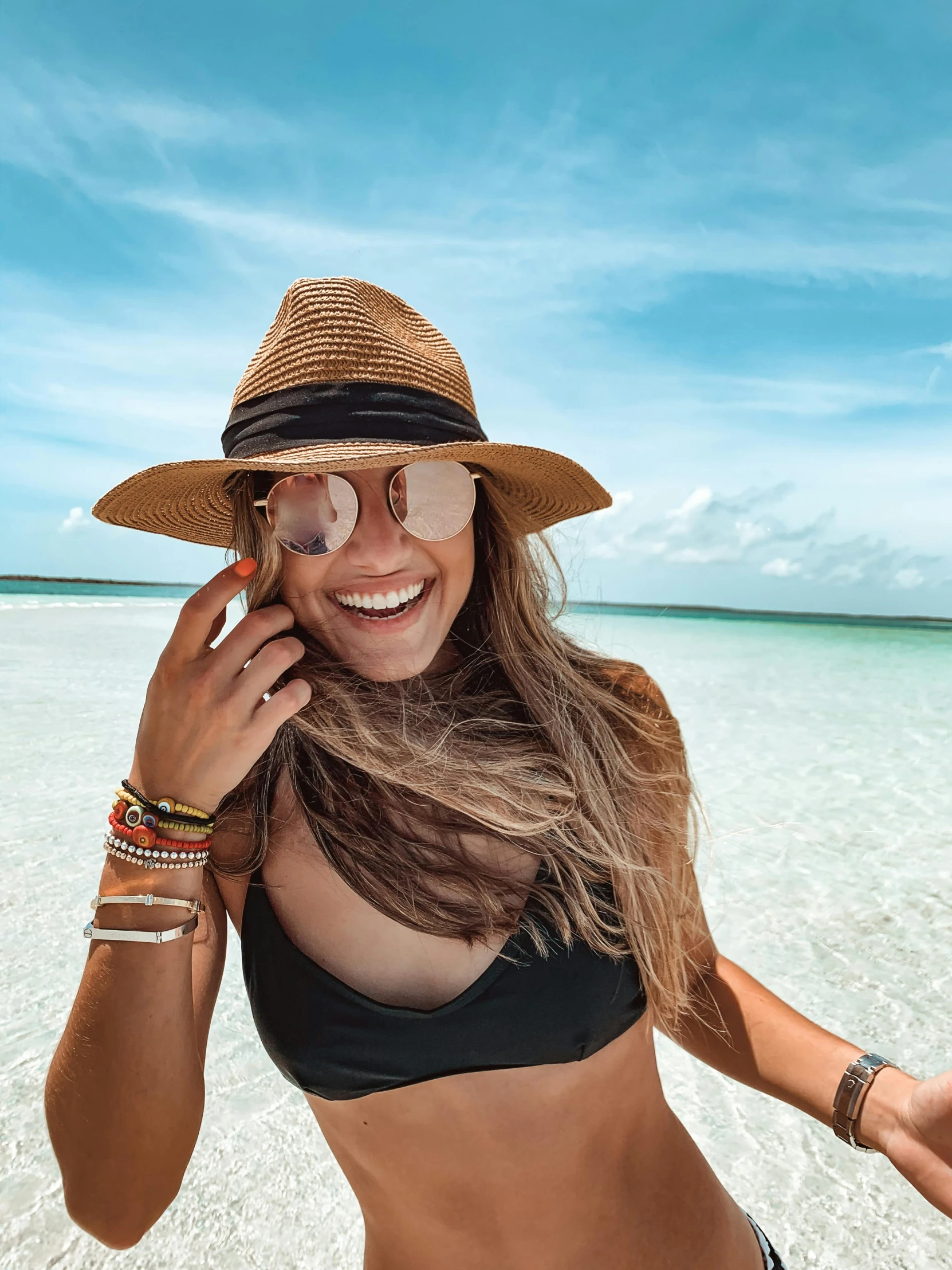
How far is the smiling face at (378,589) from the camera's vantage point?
149 cm

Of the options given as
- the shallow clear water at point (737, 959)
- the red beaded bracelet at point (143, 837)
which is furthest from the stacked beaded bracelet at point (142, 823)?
the shallow clear water at point (737, 959)

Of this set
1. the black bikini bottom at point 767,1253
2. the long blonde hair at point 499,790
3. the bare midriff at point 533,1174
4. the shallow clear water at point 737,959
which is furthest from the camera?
the shallow clear water at point 737,959

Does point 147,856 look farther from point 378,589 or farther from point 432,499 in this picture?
point 432,499

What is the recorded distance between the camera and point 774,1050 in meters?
1.56

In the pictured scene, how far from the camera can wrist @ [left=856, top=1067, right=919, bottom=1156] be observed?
52.4 inches

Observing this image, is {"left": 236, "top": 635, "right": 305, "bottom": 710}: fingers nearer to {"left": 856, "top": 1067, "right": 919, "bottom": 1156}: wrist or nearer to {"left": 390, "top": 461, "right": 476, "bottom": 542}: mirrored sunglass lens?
{"left": 390, "top": 461, "right": 476, "bottom": 542}: mirrored sunglass lens

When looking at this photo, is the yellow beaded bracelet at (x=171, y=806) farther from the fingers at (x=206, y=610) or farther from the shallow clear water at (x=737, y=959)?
the shallow clear water at (x=737, y=959)

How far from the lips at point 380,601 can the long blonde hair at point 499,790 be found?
5.0 inches

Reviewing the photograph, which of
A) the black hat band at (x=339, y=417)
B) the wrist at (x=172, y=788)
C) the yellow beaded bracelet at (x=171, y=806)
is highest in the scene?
the black hat band at (x=339, y=417)

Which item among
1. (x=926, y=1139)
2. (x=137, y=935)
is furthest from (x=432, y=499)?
(x=926, y=1139)

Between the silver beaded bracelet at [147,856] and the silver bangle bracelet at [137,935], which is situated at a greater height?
the silver beaded bracelet at [147,856]

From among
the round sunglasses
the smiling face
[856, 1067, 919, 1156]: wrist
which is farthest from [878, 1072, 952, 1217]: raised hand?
the round sunglasses

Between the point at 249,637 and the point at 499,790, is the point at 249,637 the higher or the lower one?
the higher one

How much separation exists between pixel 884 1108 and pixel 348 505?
144 centimetres
